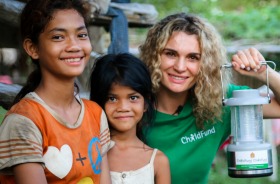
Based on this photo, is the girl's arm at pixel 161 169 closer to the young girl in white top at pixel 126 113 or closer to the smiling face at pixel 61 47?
the young girl in white top at pixel 126 113

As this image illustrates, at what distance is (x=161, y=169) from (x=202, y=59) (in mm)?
638

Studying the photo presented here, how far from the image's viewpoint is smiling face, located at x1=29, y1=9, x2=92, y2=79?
112 inches

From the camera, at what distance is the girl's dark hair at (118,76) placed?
328 centimetres

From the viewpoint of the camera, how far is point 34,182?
103 inches

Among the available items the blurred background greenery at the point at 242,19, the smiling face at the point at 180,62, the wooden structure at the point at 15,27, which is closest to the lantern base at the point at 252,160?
the smiling face at the point at 180,62

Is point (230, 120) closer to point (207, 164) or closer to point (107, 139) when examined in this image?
point (207, 164)

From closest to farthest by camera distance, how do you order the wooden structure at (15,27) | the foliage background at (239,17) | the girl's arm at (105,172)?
the girl's arm at (105,172) → the wooden structure at (15,27) → the foliage background at (239,17)

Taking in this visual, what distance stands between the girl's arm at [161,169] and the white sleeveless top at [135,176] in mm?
53

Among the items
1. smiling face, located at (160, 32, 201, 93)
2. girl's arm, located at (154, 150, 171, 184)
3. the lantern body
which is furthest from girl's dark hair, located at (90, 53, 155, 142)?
the lantern body

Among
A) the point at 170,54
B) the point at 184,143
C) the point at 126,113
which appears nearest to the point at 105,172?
the point at 126,113

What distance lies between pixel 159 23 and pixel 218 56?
37 centimetres

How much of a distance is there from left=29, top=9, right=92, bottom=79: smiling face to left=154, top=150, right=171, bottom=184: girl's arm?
2.33 feet

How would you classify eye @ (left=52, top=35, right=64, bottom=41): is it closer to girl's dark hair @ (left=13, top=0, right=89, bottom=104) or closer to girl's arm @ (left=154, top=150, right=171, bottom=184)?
girl's dark hair @ (left=13, top=0, right=89, bottom=104)

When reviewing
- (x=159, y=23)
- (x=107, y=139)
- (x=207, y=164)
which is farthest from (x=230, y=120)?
(x=107, y=139)
